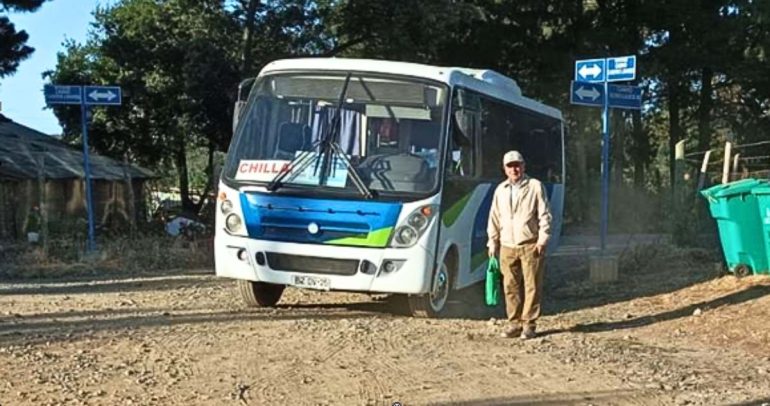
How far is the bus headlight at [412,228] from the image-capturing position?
10031 millimetres

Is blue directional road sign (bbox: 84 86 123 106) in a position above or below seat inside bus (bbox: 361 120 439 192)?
above

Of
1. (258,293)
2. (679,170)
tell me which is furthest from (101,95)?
(679,170)

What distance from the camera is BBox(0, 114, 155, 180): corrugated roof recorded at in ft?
94.9

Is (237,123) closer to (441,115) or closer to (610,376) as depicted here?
(441,115)

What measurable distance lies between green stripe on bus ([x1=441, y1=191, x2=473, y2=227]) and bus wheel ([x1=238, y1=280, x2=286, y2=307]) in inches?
82.8

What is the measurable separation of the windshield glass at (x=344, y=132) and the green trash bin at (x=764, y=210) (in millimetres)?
4288

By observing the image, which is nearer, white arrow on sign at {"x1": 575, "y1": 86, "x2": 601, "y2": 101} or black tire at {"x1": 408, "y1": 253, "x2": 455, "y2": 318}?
black tire at {"x1": 408, "y1": 253, "x2": 455, "y2": 318}

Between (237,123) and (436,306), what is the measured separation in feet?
10.1

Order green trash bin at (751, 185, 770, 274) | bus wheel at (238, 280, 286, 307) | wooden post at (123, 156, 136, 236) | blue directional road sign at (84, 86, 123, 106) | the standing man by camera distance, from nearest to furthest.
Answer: the standing man
bus wheel at (238, 280, 286, 307)
green trash bin at (751, 185, 770, 274)
blue directional road sign at (84, 86, 123, 106)
wooden post at (123, 156, 136, 236)

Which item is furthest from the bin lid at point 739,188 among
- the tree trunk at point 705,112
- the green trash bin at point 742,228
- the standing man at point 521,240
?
the tree trunk at point 705,112

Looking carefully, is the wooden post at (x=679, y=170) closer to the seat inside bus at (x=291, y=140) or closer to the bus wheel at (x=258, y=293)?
the bus wheel at (x=258, y=293)

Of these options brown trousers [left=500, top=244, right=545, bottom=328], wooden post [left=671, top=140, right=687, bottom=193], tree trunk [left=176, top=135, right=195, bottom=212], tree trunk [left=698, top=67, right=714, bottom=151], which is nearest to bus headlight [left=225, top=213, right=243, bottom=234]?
brown trousers [left=500, top=244, right=545, bottom=328]

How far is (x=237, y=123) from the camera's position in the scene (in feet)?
35.5

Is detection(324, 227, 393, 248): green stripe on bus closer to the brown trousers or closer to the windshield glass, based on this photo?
the windshield glass
